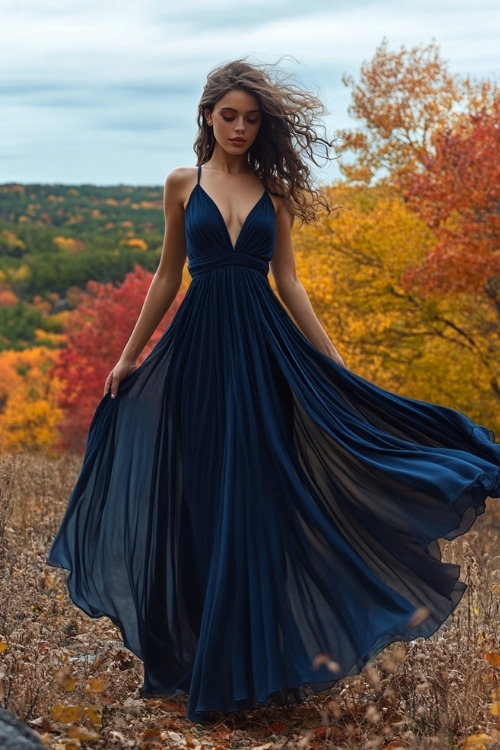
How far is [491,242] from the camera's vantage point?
12180mm

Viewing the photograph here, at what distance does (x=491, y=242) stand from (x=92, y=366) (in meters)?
13.8

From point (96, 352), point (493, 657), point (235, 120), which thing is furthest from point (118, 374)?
point (96, 352)

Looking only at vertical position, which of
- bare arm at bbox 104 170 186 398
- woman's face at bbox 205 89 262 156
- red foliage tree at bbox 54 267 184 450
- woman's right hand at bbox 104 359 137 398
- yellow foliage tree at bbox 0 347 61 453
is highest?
woman's face at bbox 205 89 262 156

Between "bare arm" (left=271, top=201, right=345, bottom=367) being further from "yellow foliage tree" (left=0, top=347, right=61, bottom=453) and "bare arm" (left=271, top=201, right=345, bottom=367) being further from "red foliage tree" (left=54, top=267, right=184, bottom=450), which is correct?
"yellow foliage tree" (left=0, top=347, right=61, bottom=453)

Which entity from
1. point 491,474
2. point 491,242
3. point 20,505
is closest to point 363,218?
point 491,242

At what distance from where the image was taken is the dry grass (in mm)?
3037

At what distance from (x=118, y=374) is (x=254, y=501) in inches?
32.1

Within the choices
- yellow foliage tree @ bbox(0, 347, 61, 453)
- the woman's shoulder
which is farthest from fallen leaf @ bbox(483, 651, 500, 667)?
yellow foliage tree @ bbox(0, 347, 61, 453)

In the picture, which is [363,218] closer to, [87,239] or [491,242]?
[491,242]

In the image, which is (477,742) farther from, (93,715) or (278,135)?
(278,135)

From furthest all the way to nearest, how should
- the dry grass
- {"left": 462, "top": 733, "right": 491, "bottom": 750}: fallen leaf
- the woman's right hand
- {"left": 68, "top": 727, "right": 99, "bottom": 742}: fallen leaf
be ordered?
1. the woman's right hand
2. the dry grass
3. {"left": 68, "top": 727, "right": 99, "bottom": 742}: fallen leaf
4. {"left": 462, "top": 733, "right": 491, "bottom": 750}: fallen leaf

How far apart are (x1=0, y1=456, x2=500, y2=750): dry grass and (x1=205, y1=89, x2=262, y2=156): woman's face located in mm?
1718

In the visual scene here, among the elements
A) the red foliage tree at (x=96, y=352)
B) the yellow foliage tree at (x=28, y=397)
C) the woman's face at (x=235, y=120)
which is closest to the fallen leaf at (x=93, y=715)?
the woman's face at (x=235, y=120)

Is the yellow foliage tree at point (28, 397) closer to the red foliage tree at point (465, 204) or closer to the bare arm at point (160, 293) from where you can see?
the red foliage tree at point (465, 204)
